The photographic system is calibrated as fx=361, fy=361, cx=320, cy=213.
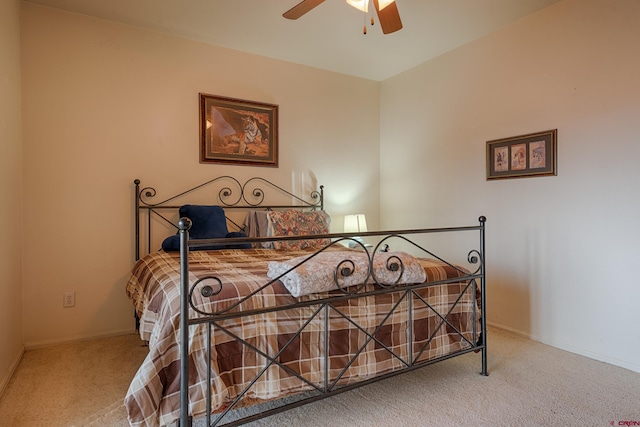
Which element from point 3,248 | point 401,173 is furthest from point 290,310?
point 401,173

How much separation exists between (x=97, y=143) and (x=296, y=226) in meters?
1.74

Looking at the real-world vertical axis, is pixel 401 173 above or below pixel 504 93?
below

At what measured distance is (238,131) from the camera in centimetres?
345

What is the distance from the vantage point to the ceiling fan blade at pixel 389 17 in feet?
7.13

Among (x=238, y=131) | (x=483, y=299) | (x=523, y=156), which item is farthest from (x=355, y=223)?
(x=483, y=299)

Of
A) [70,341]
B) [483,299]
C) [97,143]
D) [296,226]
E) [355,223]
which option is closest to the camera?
[483,299]

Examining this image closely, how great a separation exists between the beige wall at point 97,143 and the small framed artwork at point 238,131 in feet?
0.26

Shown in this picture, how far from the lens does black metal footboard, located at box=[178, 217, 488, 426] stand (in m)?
1.30

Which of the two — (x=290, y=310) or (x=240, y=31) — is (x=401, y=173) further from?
(x=290, y=310)

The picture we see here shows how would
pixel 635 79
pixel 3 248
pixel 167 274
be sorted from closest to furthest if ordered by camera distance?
pixel 167 274 < pixel 3 248 < pixel 635 79

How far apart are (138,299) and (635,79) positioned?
3.44 m

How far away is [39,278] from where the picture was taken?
2.70 metres

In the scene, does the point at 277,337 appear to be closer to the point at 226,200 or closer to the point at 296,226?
the point at 296,226

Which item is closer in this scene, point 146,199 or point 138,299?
point 138,299
